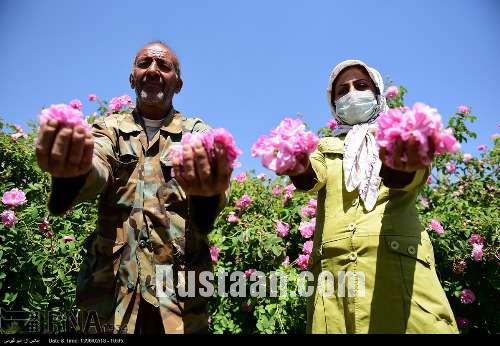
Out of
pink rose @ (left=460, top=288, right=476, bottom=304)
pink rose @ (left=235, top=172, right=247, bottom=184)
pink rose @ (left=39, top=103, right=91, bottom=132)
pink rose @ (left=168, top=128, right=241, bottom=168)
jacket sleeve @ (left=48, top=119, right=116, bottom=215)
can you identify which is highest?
pink rose @ (left=235, top=172, right=247, bottom=184)

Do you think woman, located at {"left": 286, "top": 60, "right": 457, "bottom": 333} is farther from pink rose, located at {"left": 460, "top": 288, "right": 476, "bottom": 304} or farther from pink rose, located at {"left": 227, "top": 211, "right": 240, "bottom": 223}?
pink rose, located at {"left": 460, "top": 288, "right": 476, "bottom": 304}

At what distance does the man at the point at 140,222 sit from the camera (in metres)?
1.58

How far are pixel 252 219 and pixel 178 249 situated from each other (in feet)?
7.40

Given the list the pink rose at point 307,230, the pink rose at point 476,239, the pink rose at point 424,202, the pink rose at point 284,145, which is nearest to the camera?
the pink rose at point 284,145

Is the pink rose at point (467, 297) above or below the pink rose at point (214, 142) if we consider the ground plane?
below

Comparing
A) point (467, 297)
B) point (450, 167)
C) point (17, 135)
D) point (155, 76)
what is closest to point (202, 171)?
point (155, 76)

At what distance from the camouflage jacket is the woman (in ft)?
1.52

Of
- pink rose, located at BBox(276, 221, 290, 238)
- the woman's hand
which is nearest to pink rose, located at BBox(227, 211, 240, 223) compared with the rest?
pink rose, located at BBox(276, 221, 290, 238)

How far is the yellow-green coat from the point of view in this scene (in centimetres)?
183

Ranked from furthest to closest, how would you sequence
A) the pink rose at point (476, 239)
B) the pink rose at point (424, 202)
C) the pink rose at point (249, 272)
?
the pink rose at point (424, 202)
the pink rose at point (476, 239)
the pink rose at point (249, 272)

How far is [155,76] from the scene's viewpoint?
2027 mm

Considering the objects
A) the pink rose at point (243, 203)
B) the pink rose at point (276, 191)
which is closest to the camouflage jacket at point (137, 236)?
the pink rose at point (243, 203)

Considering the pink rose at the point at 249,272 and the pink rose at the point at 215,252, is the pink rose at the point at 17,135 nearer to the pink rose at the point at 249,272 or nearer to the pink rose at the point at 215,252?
the pink rose at the point at 215,252

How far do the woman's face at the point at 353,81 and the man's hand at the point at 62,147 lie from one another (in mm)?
1385
